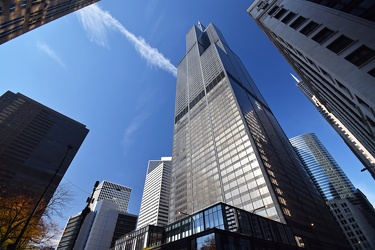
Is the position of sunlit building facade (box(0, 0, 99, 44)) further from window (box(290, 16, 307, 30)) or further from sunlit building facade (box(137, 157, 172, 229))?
sunlit building facade (box(137, 157, 172, 229))

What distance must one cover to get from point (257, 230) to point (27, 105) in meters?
169

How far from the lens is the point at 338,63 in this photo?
70.9 feet

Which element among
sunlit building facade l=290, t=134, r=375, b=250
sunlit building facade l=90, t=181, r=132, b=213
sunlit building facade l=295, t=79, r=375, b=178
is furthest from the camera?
sunlit building facade l=90, t=181, r=132, b=213

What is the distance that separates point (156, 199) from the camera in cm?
14862

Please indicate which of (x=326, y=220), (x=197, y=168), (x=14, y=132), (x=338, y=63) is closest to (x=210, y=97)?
(x=197, y=168)

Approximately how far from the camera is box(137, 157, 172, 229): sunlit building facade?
137 m

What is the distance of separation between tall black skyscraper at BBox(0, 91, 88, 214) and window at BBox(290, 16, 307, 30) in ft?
438

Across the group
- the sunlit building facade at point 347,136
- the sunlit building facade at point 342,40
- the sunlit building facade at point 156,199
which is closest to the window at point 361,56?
the sunlit building facade at point 342,40

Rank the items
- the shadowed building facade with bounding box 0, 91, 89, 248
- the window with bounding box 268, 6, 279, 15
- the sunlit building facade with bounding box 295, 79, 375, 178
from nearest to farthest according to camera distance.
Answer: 1. the window with bounding box 268, 6, 279, 15
2. the shadowed building facade with bounding box 0, 91, 89, 248
3. the sunlit building facade with bounding box 295, 79, 375, 178

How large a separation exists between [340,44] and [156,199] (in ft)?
492

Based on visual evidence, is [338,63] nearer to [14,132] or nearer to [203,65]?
[203,65]

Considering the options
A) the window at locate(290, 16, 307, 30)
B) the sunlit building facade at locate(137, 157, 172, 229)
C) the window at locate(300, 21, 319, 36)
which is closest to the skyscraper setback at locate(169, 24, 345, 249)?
the window at locate(300, 21, 319, 36)

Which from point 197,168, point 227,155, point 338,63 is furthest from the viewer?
point 197,168

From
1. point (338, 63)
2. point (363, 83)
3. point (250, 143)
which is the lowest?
point (363, 83)
